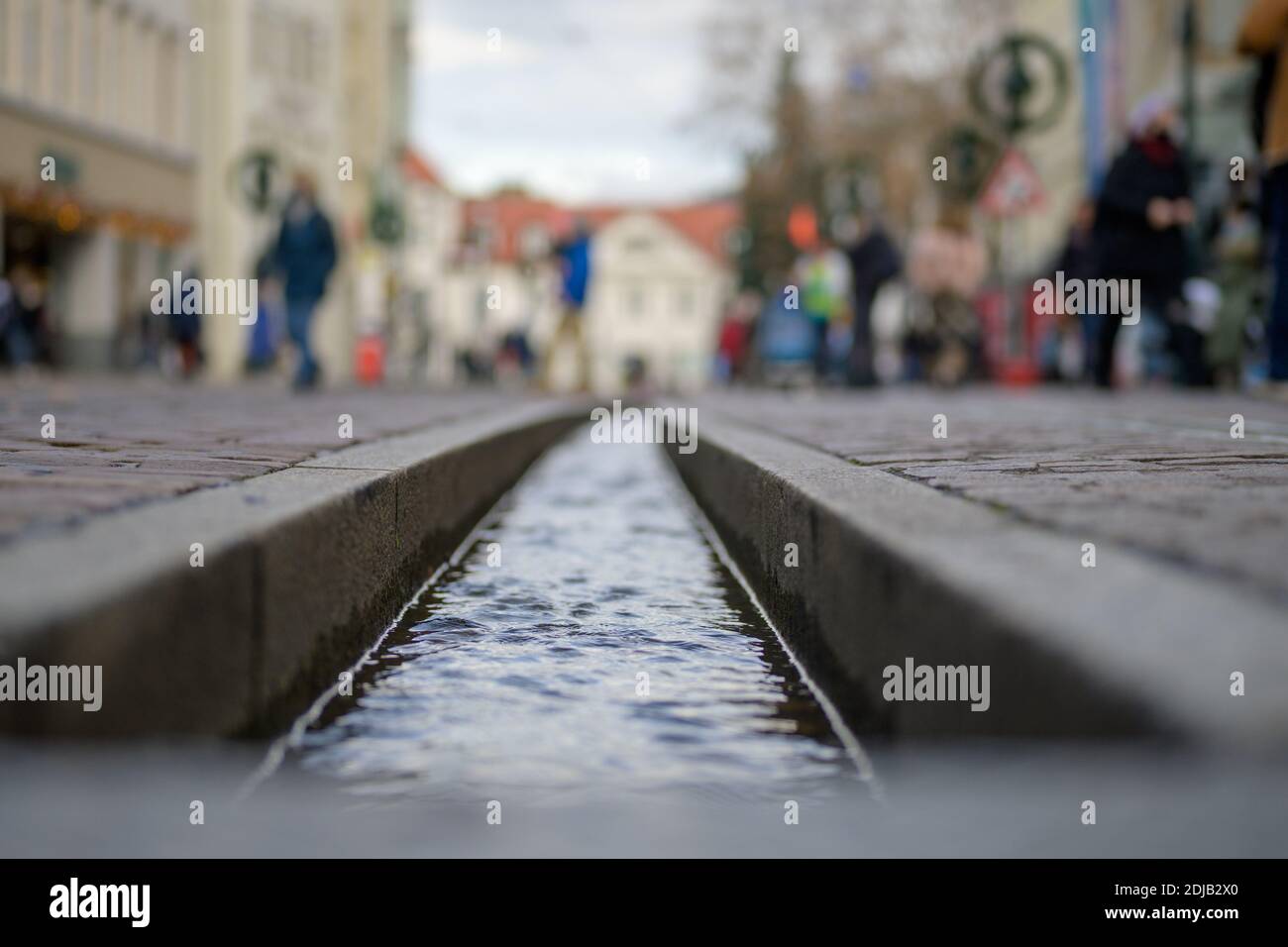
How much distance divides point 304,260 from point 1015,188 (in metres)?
7.15

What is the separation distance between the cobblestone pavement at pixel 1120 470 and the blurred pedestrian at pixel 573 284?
11.0 meters

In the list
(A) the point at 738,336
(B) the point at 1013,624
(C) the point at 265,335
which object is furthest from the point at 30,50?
(B) the point at 1013,624

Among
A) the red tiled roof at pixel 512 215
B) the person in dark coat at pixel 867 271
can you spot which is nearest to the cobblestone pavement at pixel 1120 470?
the person in dark coat at pixel 867 271

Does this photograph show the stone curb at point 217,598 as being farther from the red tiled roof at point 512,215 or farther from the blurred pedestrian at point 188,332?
the red tiled roof at point 512,215

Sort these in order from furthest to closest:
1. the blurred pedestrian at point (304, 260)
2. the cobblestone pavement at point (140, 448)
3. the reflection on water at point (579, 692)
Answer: the blurred pedestrian at point (304, 260), the cobblestone pavement at point (140, 448), the reflection on water at point (579, 692)

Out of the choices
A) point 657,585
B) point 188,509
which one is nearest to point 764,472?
point 657,585

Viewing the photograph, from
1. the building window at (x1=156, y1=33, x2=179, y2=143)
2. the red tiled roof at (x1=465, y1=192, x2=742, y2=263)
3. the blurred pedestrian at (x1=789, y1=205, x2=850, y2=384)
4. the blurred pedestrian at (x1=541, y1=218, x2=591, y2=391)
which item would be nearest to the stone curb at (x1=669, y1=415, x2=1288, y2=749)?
the blurred pedestrian at (x1=789, y1=205, x2=850, y2=384)

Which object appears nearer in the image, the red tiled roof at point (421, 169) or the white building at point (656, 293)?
the red tiled roof at point (421, 169)

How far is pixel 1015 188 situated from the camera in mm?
19484

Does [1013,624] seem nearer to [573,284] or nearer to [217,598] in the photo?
[217,598]

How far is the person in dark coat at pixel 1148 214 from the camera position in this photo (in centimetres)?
1466

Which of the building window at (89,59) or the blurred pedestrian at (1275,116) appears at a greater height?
the building window at (89,59)

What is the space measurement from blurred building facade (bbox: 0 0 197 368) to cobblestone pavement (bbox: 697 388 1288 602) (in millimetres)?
24002
